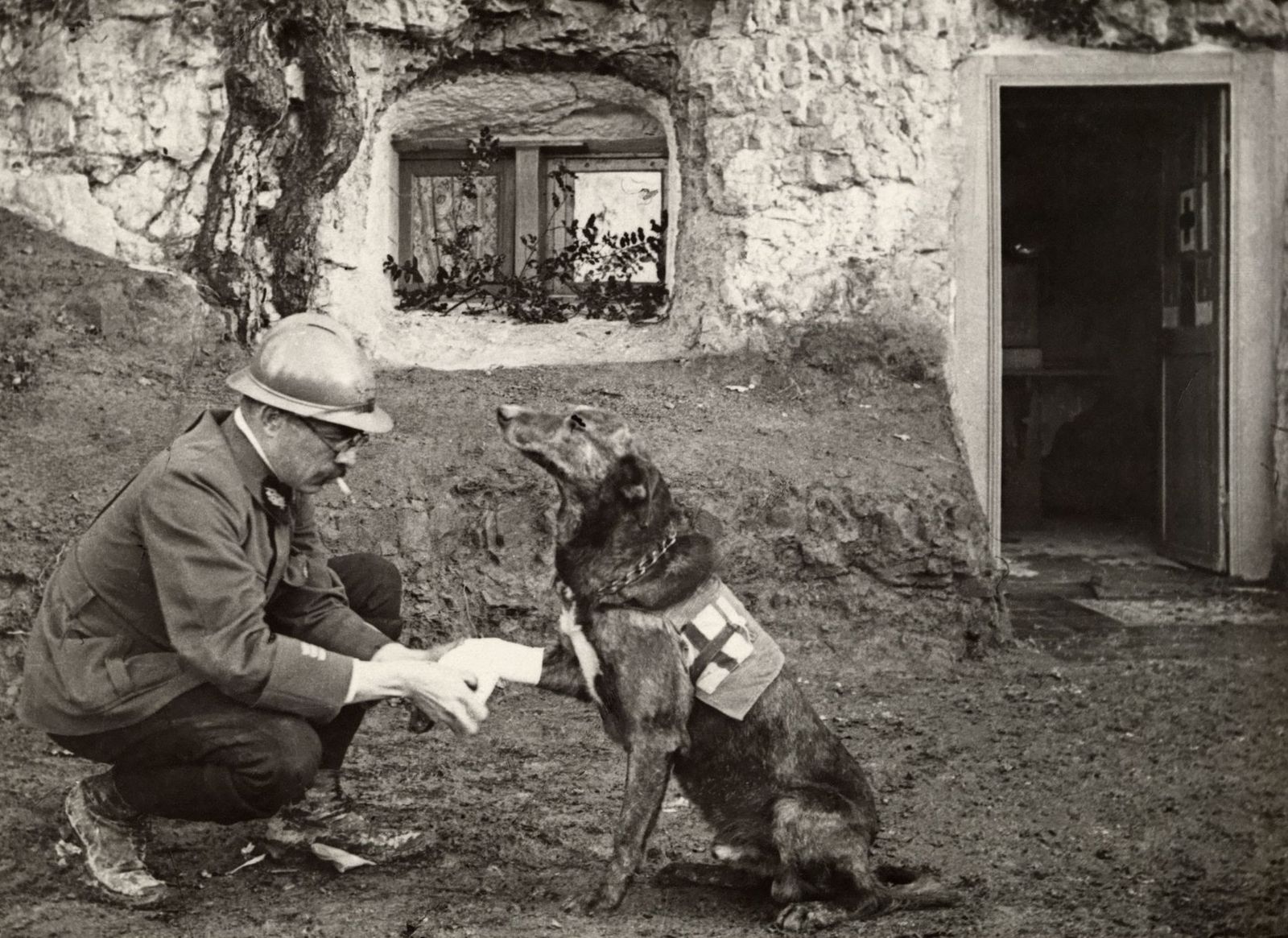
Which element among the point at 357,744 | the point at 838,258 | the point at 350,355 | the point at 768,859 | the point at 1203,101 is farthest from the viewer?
the point at 1203,101

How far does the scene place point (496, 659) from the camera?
11.4ft

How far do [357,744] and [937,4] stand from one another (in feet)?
16.3

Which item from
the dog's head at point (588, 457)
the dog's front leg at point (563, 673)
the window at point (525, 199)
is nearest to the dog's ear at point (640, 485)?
the dog's head at point (588, 457)

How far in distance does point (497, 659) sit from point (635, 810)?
1.75 feet

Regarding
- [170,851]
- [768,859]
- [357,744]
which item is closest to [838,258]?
[357,744]

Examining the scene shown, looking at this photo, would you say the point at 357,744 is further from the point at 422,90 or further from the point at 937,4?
the point at 937,4

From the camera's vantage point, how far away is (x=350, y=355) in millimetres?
3330

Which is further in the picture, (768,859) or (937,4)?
(937,4)

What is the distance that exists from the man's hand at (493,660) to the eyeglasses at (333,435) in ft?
1.98

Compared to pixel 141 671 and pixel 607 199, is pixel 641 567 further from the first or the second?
pixel 607 199

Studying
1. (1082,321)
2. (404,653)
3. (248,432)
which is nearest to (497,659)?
(404,653)

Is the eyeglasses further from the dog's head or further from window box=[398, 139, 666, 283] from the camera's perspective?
window box=[398, 139, 666, 283]

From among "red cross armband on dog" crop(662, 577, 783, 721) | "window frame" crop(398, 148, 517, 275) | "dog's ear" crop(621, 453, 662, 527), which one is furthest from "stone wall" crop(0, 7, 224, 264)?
"red cross armband on dog" crop(662, 577, 783, 721)

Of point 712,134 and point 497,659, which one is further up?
point 712,134
